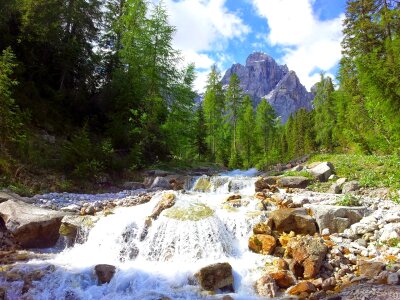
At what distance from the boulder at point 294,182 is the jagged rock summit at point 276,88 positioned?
520 ft

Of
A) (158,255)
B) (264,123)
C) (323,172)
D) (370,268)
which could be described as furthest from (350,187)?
(264,123)

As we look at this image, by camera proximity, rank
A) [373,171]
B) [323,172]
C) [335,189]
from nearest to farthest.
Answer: [335,189] < [373,171] < [323,172]

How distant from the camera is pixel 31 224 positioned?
8719 millimetres

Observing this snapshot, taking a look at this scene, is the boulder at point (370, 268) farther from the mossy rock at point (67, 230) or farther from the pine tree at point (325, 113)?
the pine tree at point (325, 113)

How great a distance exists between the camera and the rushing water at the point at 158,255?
6.68m

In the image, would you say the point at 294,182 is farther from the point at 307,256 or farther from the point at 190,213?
the point at 307,256

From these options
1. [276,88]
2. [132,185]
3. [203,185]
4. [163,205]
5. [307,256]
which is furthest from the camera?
[276,88]

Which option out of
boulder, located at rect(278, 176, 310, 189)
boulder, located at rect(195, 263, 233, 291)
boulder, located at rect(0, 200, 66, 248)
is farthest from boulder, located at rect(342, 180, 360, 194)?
boulder, located at rect(0, 200, 66, 248)

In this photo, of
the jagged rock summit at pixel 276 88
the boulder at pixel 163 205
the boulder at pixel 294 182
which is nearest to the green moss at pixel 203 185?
the boulder at pixel 294 182

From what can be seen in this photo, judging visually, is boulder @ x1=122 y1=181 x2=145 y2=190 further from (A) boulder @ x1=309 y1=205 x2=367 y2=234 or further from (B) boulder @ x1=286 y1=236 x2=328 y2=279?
(B) boulder @ x1=286 y1=236 x2=328 y2=279

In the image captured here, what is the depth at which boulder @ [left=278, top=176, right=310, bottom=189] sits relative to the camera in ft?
44.9

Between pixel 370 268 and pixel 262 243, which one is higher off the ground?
pixel 262 243

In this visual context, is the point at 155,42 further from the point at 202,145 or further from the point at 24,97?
the point at 202,145

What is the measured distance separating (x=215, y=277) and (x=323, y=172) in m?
9.10
